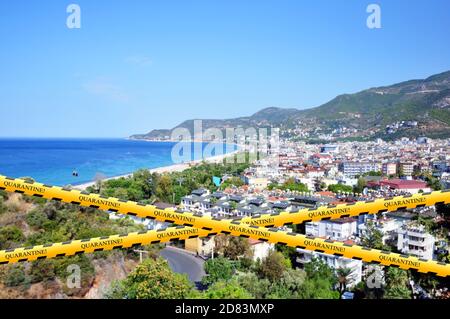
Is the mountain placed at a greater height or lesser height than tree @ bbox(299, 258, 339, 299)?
greater

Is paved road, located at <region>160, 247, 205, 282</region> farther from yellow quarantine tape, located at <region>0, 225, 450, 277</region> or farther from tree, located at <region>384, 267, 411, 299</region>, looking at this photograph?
yellow quarantine tape, located at <region>0, 225, 450, 277</region>

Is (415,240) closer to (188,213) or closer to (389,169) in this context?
(188,213)

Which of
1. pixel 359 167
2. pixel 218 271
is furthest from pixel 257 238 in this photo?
pixel 359 167

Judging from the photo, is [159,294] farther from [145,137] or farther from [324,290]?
[145,137]

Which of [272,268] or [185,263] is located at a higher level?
[272,268]

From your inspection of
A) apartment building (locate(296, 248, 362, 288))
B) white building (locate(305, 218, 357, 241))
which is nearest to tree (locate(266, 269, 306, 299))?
apartment building (locate(296, 248, 362, 288))

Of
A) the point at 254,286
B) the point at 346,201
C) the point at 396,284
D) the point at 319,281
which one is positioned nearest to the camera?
the point at 346,201
